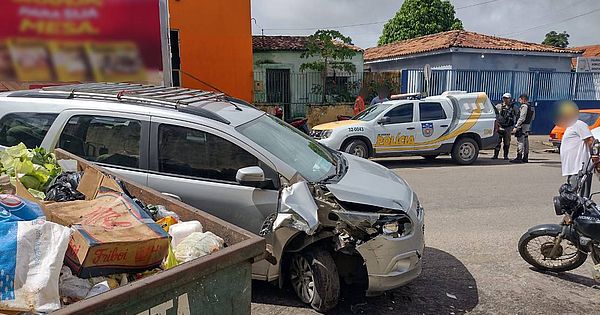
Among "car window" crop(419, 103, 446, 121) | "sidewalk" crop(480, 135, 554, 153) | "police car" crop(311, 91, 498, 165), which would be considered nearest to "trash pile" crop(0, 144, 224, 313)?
"police car" crop(311, 91, 498, 165)

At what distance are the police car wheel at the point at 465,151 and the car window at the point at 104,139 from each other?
9.09m

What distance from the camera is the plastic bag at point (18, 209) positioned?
1.88 m

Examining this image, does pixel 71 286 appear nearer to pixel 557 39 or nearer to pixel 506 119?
pixel 506 119

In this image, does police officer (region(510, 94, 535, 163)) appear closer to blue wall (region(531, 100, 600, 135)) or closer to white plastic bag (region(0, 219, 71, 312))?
blue wall (region(531, 100, 600, 135))

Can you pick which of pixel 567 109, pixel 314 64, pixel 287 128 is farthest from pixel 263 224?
pixel 314 64

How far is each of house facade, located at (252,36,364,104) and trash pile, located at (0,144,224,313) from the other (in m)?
15.4

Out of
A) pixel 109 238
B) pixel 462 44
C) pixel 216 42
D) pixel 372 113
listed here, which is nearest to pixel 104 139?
pixel 109 238

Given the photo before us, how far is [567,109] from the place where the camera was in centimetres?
656

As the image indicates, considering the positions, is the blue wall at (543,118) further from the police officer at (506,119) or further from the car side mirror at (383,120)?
the car side mirror at (383,120)

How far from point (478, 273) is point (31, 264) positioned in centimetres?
411

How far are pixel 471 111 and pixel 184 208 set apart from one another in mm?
9937

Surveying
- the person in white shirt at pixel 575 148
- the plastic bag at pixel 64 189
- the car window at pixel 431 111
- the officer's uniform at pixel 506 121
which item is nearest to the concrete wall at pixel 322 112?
the car window at pixel 431 111

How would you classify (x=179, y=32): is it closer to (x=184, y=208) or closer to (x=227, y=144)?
(x=227, y=144)

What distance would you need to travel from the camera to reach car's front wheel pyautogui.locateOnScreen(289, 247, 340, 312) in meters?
3.55
